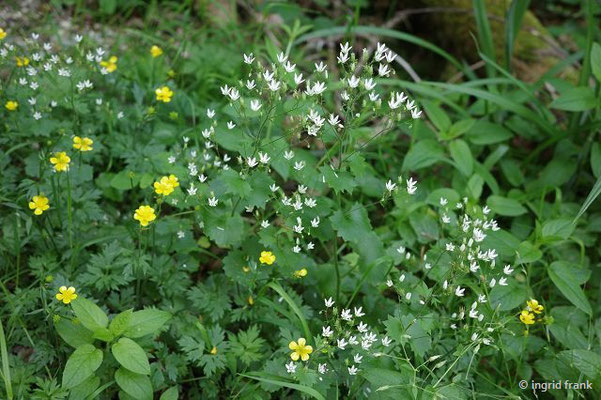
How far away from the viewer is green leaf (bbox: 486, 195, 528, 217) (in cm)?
292

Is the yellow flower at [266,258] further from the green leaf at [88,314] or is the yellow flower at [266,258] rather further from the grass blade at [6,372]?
Result: the grass blade at [6,372]

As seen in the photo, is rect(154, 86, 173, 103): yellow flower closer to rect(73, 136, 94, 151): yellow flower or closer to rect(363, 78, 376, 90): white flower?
rect(73, 136, 94, 151): yellow flower

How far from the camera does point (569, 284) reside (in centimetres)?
244

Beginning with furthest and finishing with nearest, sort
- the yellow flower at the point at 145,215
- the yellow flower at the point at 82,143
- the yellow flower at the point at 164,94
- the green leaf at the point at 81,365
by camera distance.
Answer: the yellow flower at the point at 164,94 < the yellow flower at the point at 82,143 < the yellow flower at the point at 145,215 < the green leaf at the point at 81,365

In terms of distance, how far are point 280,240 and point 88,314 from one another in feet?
2.51

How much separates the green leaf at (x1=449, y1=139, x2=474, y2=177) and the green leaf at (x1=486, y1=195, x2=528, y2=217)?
210 millimetres

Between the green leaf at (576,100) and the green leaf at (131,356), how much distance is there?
2381 millimetres

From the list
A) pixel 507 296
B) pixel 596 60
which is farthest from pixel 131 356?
pixel 596 60

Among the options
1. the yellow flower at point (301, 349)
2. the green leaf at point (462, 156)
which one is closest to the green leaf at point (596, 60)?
the green leaf at point (462, 156)

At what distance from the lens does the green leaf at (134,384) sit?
1903 mm

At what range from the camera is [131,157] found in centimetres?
274

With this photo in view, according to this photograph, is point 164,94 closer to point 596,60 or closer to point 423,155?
point 423,155

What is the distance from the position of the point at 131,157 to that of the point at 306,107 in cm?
106

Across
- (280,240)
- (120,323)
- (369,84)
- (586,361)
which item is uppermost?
(369,84)
